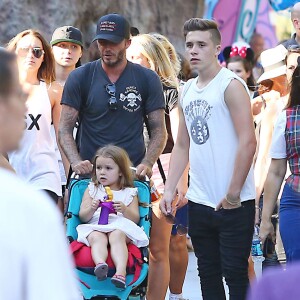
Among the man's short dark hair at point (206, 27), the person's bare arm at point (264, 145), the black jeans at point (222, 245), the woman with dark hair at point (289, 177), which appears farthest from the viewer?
the person's bare arm at point (264, 145)

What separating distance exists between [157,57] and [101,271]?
2.11 metres

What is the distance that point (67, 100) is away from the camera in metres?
6.64

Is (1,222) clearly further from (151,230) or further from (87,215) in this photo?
(151,230)

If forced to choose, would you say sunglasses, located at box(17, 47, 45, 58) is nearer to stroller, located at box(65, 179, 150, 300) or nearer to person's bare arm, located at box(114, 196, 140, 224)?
stroller, located at box(65, 179, 150, 300)

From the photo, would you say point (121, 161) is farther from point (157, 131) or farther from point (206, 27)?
point (206, 27)

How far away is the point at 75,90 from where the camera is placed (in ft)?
21.7

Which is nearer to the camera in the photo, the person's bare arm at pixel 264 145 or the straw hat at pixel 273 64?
the person's bare arm at pixel 264 145

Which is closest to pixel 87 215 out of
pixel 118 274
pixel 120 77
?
pixel 118 274

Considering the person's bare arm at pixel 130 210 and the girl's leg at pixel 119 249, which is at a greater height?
the person's bare arm at pixel 130 210

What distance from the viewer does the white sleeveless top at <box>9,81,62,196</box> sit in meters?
6.76

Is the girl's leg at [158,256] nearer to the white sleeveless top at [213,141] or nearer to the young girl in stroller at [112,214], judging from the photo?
the young girl in stroller at [112,214]

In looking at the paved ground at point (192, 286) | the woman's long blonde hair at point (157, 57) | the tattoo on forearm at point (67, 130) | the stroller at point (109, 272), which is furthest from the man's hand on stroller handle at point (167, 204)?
the paved ground at point (192, 286)

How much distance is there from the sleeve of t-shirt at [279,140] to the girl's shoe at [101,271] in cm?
121

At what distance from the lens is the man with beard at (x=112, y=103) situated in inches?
259
